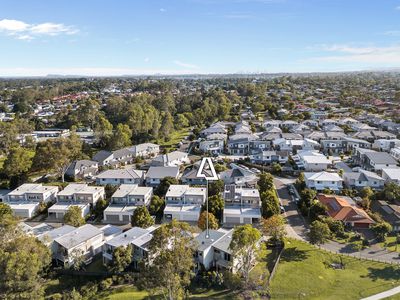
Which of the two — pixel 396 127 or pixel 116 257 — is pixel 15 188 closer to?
pixel 116 257

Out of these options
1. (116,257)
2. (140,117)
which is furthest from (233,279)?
(140,117)

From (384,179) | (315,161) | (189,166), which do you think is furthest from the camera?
(189,166)

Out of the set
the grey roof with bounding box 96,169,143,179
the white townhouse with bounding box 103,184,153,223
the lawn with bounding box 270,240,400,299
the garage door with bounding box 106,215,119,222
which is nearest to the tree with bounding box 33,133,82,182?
the grey roof with bounding box 96,169,143,179

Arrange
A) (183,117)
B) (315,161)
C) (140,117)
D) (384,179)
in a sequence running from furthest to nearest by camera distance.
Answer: (183,117) → (140,117) → (315,161) → (384,179)

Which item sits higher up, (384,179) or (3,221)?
(3,221)

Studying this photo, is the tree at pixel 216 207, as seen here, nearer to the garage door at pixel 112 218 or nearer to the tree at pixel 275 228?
the tree at pixel 275 228

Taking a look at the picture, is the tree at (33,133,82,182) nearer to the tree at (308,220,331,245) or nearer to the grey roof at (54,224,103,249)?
the grey roof at (54,224,103,249)

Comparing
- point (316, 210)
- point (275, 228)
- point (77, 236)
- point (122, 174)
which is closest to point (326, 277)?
point (275, 228)
